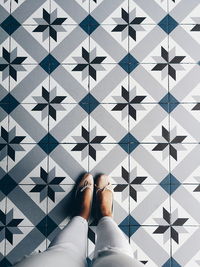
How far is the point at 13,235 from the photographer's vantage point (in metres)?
1.31

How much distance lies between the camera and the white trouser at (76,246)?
689 millimetres

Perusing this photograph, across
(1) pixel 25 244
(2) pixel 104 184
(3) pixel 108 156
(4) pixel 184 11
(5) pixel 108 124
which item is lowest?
(1) pixel 25 244

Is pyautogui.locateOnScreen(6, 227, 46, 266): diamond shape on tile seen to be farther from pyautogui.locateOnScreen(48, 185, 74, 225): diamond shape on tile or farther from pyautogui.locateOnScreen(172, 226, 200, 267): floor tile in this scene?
pyautogui.locateOnScreen(172, 226, 200, 267): floor tile

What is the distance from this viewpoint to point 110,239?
3.13 feet

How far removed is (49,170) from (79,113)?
25cm

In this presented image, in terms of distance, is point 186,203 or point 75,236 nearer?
point 75,236

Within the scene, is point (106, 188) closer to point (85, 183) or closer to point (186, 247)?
point (85, 183)

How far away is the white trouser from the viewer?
0.69 metres

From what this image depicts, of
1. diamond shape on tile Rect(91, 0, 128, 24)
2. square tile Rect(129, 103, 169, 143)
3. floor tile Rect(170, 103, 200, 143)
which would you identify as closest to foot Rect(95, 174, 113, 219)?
square tile Rect(129, 103, 169, 143)

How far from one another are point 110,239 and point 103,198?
0.34 meters

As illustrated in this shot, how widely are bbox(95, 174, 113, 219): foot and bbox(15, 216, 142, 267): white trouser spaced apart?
0.04 m

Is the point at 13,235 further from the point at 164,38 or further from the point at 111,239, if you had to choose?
the point at 164,38

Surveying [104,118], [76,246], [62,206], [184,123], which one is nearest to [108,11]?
[104,118]

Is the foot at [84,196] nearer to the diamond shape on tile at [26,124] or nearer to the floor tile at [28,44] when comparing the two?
the diamond shape on tile at [26,124]
